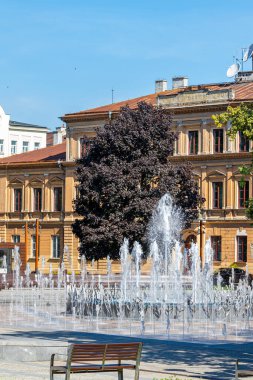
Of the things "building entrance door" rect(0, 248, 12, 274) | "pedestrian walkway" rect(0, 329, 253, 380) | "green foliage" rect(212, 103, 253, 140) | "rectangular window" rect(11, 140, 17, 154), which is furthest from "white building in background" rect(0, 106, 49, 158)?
"green foliage" rect(212, 103, 253, 140)

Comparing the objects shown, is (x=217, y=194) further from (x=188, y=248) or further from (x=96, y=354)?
(x=96, y=354)

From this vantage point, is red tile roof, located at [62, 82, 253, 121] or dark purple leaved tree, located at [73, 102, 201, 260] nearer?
dark purple leaved tree, located at [73, 102, 201, 260]

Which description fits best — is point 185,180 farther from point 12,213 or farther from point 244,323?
point 244,323

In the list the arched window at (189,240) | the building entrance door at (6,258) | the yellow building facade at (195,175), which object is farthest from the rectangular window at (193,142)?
the building entrance door at (6,258)

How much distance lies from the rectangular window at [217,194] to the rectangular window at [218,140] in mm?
2025

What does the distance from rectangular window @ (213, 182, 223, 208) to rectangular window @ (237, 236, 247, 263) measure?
2.60 metres

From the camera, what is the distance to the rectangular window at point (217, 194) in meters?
70.6

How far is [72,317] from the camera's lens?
3616 centimetres

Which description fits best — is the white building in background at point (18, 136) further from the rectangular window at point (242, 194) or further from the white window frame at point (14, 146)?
the rectangular window at point (242, 194)

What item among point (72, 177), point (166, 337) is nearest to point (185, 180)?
point (72, 177)

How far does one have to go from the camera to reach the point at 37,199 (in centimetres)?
8119

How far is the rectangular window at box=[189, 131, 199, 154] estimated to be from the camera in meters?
71.6

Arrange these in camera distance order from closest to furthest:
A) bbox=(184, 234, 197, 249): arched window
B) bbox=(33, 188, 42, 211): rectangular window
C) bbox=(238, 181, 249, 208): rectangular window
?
bbox=(238, 181, 249, 208): rectangular window, bbox=(184, 234, 197, 249): arched window, bbox=(33, 188, 42, 211): rectangular window

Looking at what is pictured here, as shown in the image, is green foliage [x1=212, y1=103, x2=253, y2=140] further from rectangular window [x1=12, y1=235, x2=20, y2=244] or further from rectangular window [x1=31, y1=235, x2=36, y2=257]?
rectangular window [x1=12, y1=235, x2=20, y2=244]
